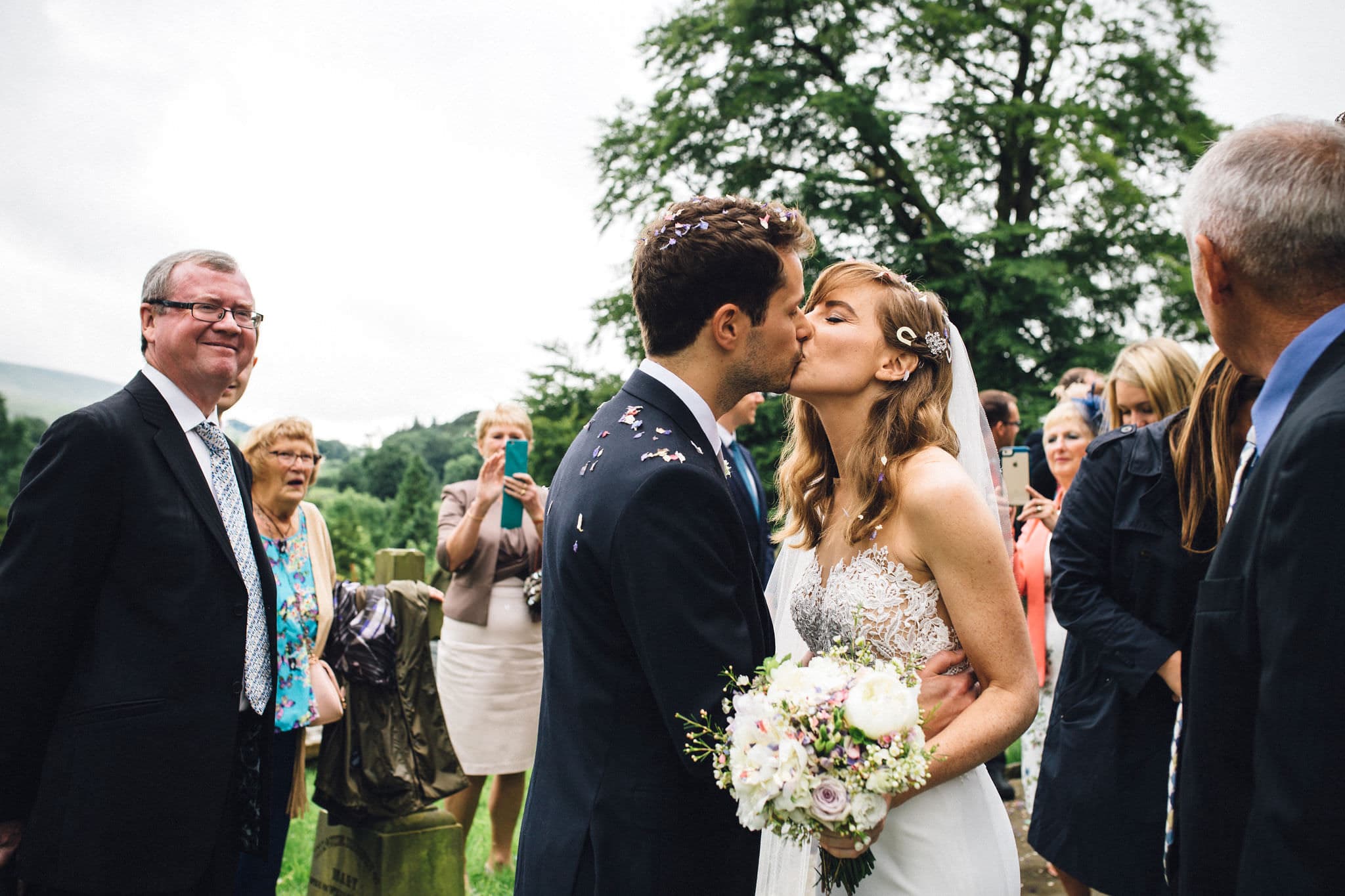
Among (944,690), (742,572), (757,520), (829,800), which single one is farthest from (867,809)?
(757,520)

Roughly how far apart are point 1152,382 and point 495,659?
3.96 metres

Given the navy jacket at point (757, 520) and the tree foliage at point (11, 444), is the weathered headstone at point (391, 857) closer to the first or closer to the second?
the navy jacket at point (757, 520)

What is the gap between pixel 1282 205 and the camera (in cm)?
151

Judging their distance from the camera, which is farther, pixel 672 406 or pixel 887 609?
pixel 887 609

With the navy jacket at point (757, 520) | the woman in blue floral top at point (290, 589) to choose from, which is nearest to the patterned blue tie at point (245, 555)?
the woman in blue floral top at point (290, 589)

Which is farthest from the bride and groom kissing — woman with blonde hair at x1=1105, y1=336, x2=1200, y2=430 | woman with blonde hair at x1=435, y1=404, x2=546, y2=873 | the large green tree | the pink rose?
the large green tree

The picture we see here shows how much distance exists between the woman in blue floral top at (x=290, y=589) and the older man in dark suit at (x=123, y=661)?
1.00 meters

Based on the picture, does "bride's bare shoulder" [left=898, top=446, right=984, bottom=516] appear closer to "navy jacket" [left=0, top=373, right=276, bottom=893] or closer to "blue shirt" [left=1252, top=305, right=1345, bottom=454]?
"blue shirt" [left=1252, top=305, right=1345, bottom=454]

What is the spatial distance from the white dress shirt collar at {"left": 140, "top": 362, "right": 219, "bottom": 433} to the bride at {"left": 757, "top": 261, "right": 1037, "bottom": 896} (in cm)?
193

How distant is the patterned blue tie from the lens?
9.90 feet

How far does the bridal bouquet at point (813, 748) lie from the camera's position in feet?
5.92

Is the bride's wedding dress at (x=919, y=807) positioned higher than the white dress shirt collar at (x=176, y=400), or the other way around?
the white dress shirt collar at (x=176, y=400)

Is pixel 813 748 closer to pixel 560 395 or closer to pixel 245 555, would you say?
pixel 245 555

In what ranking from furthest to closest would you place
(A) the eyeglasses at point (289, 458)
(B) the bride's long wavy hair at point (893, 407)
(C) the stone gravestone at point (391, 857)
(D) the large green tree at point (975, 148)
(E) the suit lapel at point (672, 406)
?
(D) the large green tree at point (975, 148) < (C) the stone gravestone at point (391, 857) < (A) the eyeglasses at point (289, 458) < (B) the bride's long wavy hair at point (893, 407) < (E) the suit lapel at point (672, 406)
